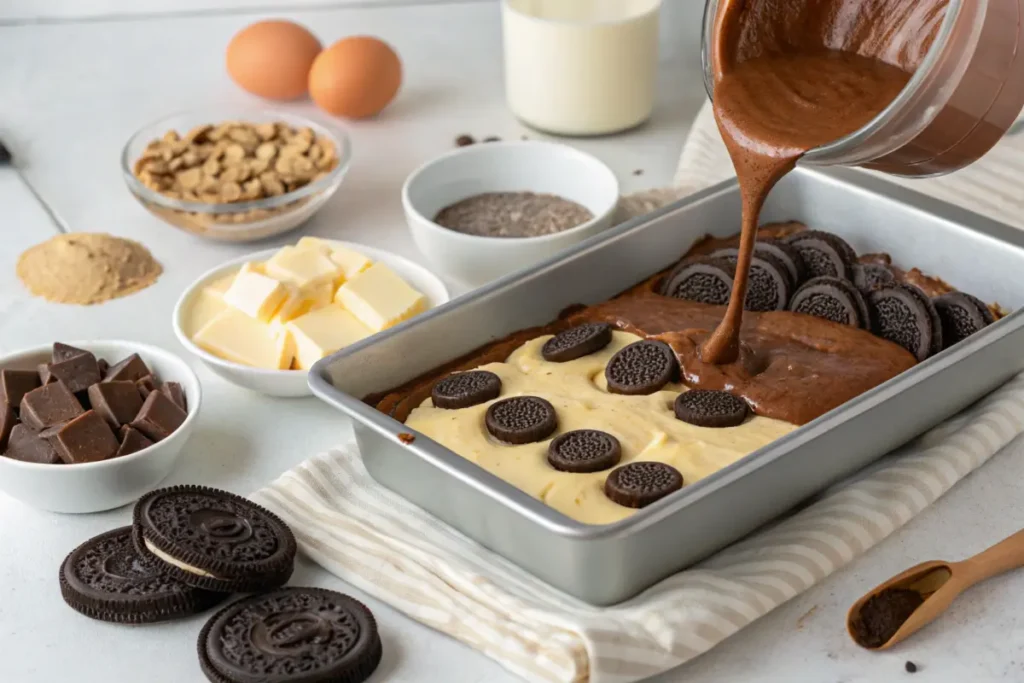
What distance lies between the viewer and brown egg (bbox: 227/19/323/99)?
9.11 ft

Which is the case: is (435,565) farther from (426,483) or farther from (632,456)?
(632,456)

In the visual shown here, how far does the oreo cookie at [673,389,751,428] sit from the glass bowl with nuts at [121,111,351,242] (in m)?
0.91

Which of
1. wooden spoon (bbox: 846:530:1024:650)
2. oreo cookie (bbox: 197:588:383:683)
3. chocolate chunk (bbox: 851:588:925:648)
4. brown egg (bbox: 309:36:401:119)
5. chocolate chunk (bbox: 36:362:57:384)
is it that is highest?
brown egg (bbox: 309:36:401:119)

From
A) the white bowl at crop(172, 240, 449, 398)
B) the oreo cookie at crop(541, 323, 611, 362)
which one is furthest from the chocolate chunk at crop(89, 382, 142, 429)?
the oreo cookie at crop(541, 323, 611, 362)

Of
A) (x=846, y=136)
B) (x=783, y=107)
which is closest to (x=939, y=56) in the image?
(x=846, y=136)

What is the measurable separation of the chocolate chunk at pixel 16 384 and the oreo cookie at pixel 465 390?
21.8 inches

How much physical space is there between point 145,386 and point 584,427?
2.02 ft

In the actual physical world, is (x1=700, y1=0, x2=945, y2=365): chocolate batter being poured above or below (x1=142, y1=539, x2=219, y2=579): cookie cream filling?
above

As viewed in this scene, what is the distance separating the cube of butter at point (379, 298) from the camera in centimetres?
199

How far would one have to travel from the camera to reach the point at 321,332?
77.4 inches

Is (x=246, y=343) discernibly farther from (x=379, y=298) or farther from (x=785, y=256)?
(x=785, y=256)

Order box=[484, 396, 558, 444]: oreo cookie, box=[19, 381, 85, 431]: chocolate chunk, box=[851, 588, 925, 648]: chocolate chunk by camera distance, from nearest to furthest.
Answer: box=[851, 588, 925, 648]: chocolate chunk
box=[484, 396, 558, 444]: oreo cookie
box=[19, 381, 85, 431]: chocolate chunk

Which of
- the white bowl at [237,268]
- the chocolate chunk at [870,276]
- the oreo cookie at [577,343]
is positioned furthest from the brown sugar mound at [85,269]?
the chocolate chunk at [870,276]

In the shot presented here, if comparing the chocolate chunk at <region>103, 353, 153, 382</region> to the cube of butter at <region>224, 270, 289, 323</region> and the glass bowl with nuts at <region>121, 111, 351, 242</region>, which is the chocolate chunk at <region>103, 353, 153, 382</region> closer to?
the cube of butter at <region>224, 270, 289, 323</region>
